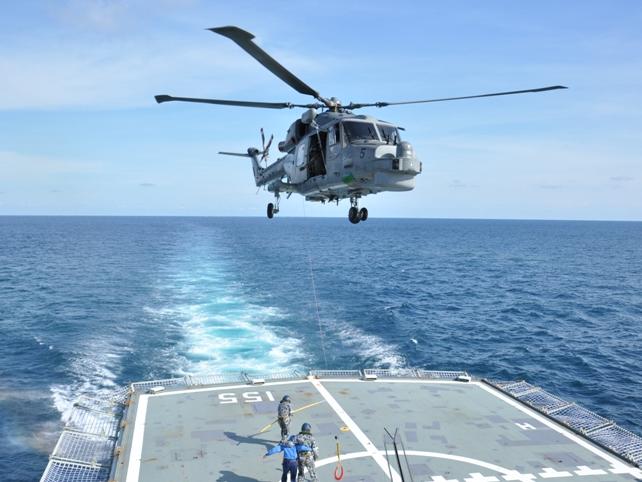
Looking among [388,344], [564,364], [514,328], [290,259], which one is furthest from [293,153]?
[290,259]

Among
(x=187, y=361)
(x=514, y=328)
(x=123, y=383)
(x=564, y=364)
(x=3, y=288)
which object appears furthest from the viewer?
(x=3, y=288)

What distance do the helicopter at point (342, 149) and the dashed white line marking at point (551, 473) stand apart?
964cm

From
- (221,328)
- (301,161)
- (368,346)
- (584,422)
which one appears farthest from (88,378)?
(584,422)

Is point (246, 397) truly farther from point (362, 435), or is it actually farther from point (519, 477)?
point (519, 477)

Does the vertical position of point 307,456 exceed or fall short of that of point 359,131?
Result: it falls short

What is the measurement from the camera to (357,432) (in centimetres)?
1812

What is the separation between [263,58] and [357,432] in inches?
509

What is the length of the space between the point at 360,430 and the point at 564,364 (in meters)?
22.3

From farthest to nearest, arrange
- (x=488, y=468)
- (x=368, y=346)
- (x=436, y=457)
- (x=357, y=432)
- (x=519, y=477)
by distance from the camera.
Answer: (x=368, y=346), (x=357, y=432), (x=436, y=457), (x=488, y=468), (x=519, y=477)

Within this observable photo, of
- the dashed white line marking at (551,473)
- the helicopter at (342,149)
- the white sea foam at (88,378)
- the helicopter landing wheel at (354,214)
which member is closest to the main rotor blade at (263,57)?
the helicopter at (342,149)

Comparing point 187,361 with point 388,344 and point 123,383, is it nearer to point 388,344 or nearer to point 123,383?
point 123,383

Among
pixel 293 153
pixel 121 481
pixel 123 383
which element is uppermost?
pixel 293 153

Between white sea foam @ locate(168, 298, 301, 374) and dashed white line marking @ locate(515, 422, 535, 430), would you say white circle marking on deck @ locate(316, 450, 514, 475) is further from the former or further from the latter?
white sea foam @ locate(168, 298, 301, 374)

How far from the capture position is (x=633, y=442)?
1806 cm
